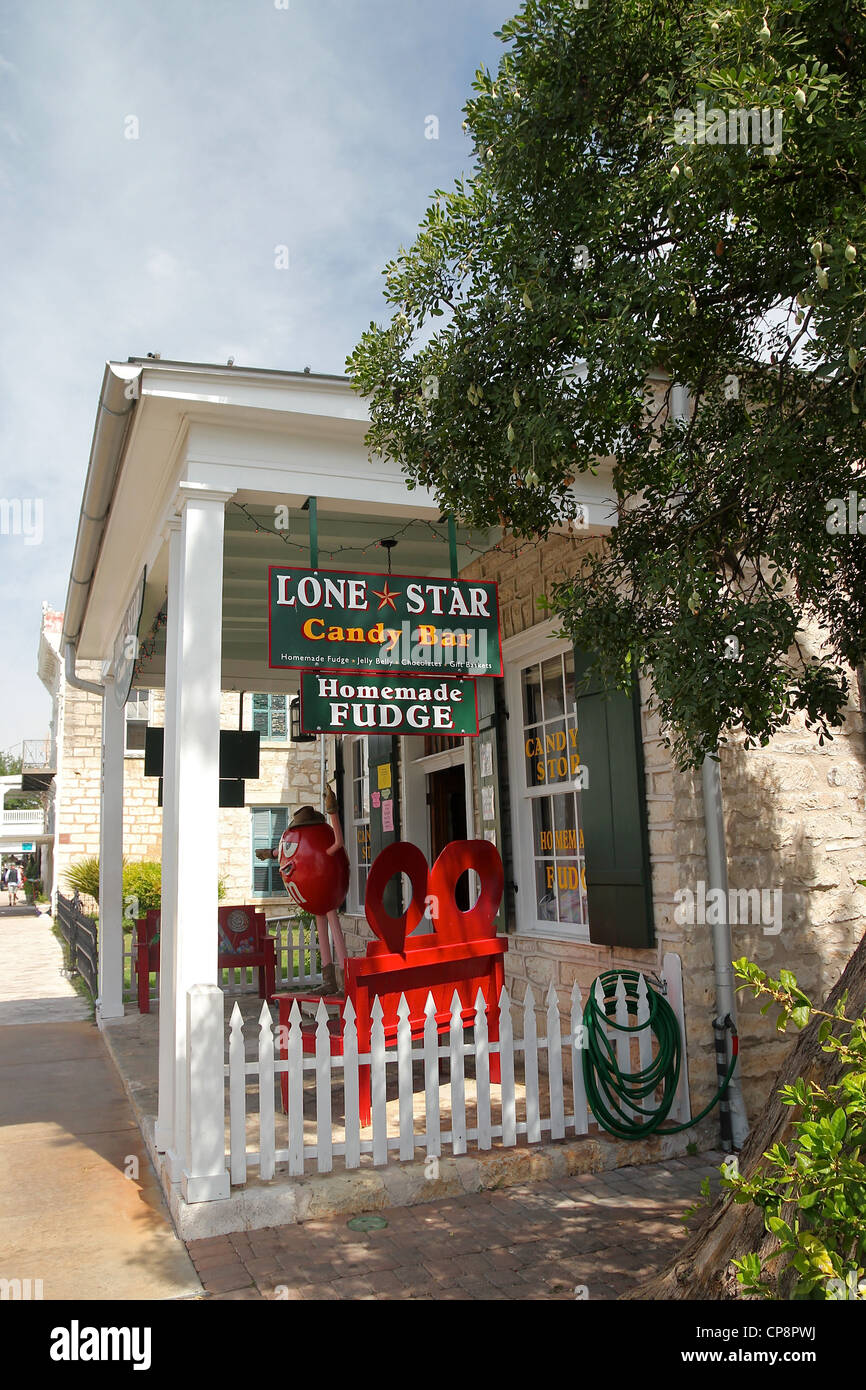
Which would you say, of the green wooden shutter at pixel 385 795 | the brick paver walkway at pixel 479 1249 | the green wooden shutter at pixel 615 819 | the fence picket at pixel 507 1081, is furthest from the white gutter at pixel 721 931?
the green wooden shutter at pixel 385 795

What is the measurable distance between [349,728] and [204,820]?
0.84m

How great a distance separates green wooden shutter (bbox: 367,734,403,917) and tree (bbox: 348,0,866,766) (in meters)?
6.31

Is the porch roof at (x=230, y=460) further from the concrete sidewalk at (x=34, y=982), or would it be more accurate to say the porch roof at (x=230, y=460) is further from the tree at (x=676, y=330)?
the concrete sidewalk at (x=34, y=982)

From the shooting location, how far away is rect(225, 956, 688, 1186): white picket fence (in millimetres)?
4480

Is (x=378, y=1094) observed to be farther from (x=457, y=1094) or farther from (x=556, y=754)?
(x=556, y=754)

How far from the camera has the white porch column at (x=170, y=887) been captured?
4871 mm

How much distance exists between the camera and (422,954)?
5.54 m

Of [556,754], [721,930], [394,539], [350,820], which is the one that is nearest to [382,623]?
[394,539]

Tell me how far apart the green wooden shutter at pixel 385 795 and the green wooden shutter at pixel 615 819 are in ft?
13.0

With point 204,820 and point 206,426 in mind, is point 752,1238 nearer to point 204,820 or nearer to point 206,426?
point 204,820

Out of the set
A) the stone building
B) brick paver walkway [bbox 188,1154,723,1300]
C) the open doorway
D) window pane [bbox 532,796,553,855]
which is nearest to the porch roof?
window pane [bbox 532,796,553,855]

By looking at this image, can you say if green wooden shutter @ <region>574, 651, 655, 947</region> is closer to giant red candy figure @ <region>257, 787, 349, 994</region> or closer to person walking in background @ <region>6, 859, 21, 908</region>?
giant red candy figure @ <region>257, 787, 349, 994</region>

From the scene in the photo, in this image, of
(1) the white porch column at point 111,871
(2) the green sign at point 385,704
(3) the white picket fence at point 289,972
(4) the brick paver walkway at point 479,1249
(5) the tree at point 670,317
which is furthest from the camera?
(3) the white picket fence at point 289,972

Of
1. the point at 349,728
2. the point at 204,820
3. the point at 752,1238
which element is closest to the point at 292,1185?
the point at 204,820
